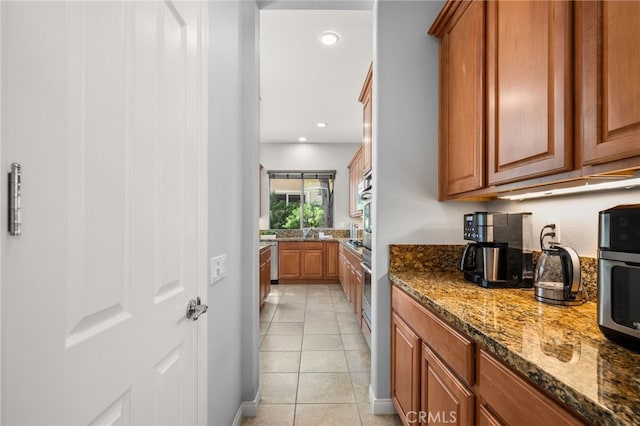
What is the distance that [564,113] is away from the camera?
101cm

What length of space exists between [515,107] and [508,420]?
44.4 inches

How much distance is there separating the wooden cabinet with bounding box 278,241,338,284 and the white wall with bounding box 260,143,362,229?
0.88 meters

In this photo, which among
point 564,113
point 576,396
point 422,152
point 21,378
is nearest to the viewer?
point 21,378

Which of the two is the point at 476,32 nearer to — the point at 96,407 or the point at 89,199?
the point at 89,199

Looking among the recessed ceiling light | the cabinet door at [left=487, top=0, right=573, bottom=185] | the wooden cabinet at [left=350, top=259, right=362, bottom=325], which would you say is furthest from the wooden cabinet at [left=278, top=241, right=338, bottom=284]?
the cabinet door at [left=487, top=0, right=573, bottom=185]

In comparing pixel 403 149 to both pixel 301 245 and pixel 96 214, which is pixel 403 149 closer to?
pixel 96 214

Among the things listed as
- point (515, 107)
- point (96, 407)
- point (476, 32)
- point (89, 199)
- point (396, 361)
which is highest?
point (476, 32)

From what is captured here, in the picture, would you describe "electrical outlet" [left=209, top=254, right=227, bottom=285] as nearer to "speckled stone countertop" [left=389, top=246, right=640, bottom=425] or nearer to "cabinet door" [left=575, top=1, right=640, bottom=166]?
"speckled stone countertop" [left=389, top=246, right=640, bottom=425]

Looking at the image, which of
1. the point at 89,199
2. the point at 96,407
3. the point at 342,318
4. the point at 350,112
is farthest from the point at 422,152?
the point at 350,112

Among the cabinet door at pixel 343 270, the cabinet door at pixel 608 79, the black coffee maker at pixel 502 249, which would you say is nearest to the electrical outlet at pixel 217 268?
the black coffee maker at pixel 502 249

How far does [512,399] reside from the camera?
0.79 metres

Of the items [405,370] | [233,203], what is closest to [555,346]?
[405,370]

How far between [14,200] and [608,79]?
1.41 m

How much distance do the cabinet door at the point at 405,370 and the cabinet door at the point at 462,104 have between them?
835 mm
